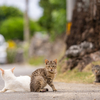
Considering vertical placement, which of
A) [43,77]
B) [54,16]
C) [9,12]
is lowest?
[43,77]

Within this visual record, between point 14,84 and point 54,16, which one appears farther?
point 54,16

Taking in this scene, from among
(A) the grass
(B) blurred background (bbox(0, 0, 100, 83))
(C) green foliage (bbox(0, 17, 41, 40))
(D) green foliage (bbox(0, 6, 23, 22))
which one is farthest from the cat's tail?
(D) green foliage (bbox(0, 6, 23, 22))

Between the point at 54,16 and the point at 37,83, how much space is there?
1842 centimetres

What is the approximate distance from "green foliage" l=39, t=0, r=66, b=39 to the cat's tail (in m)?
17.7

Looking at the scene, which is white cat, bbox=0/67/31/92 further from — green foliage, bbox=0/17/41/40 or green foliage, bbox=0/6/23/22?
green foliage, bbox=0/6/23/22

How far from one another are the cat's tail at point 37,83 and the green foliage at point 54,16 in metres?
17.7

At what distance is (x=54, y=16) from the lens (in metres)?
25.8

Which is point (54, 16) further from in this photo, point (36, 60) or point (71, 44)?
point (71, 44)

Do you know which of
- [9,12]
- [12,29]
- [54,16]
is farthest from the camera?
[9,12]

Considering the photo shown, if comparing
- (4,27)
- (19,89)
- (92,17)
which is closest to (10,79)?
(19,89)

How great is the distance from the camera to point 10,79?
8.23 metres

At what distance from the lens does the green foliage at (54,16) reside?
25438 millimetres

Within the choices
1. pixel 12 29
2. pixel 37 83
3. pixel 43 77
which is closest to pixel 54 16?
pixel 43 77

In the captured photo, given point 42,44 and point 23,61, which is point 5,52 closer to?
point 23,61
